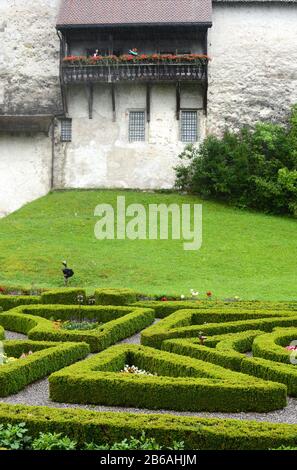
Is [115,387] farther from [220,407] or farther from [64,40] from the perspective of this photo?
[64,40]

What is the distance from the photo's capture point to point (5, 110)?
39.0 m

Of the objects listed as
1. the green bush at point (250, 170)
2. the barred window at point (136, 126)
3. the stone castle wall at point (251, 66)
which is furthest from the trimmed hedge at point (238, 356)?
the stone castle wall at point (251, 66)

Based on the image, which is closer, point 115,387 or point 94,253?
point 115,387

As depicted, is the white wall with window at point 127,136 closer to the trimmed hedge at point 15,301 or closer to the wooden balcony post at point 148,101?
the wooden balcony post at point 148,101

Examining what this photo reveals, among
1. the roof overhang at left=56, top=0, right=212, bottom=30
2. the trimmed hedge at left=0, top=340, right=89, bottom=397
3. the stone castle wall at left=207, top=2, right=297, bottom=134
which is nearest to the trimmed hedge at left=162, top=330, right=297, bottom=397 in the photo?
the trimmed hedge at left=0, top=340, right=89, bottom=397

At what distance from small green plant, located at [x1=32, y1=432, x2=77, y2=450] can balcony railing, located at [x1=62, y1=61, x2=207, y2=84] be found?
96.9ft

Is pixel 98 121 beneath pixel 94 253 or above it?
above

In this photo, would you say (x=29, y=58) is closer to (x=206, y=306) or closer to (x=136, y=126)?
(x=136, y=126)

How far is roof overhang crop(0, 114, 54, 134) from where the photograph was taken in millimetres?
37438

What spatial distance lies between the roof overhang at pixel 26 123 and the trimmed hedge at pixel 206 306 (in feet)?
66.1

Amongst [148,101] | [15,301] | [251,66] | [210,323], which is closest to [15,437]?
[210,323]

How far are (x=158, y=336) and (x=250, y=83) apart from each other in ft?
85.4
